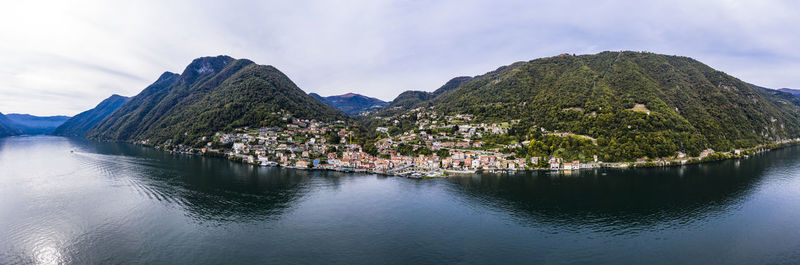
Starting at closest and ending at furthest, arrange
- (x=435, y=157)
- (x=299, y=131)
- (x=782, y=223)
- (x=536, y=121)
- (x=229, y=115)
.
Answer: (x=782, y=223) < (x=435, y=157) < (x=536, y=121) < (x=299, y=131) < (x=229, y=115)

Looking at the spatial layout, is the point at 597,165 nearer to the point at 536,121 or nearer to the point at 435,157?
the point at 536,121

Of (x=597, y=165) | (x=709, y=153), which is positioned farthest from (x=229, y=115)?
(x=709, y=153)

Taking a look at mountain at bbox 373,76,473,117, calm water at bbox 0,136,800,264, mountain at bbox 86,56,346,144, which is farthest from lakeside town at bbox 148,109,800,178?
mountain at bbox 373,76,473,117

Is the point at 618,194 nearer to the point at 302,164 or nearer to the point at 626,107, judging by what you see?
the point at 626,107

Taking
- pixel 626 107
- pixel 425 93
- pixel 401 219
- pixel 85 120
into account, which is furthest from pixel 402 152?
pixel 85 120

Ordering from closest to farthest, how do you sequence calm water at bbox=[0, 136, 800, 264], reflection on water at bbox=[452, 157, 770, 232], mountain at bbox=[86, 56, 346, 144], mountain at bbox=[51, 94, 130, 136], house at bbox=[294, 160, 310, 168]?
calm water at bbox=[0, 136, 800, 264]
reflection on water at bbox=[452, 157, 770, 232]
house at bbox=[294, 160, 310, 168]
mountain at bbox=[86, 56, 346, 144]
mountain at bbox=[51, 94, 130, 136]

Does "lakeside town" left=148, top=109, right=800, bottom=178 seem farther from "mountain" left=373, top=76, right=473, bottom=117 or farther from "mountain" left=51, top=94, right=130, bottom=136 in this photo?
"mountain" left=51, top=94, right=130, bottom=136
